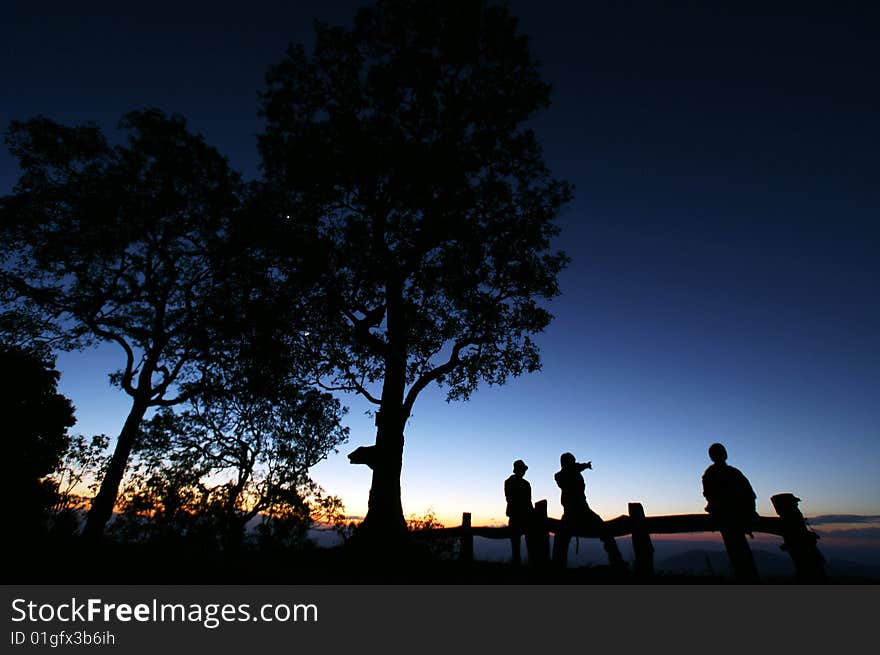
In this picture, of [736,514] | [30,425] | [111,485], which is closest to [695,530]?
[736,514]

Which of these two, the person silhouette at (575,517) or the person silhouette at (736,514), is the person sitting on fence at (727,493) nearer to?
the person silhouette at (736,514)

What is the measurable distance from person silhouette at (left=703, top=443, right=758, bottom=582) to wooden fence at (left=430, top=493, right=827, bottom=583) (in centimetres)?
2

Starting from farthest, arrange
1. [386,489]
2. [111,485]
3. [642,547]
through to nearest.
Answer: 1. [111,485]
2. [386,489]
3. [642,547]

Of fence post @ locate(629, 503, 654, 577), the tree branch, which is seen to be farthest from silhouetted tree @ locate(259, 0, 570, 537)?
fence post @ locate(629, 503, 654, 577)

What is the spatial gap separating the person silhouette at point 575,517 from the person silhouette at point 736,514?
6.92ft

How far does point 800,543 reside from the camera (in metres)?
6.51

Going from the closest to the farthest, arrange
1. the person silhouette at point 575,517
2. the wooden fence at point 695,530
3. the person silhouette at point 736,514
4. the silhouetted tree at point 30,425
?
the wooden fence at point 695,530 < the person silhouette at point 736,514 < the person silhouette at point 575,517 < the silhouetted tree at point 30,425

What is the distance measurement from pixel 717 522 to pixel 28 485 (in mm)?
30720

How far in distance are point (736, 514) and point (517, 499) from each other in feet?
15.0

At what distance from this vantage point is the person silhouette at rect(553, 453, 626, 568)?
8.58 metres

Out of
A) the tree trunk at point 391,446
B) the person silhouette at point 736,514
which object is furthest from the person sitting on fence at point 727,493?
the tree trunk at point 391,446

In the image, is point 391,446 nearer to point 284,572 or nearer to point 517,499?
point 517,499

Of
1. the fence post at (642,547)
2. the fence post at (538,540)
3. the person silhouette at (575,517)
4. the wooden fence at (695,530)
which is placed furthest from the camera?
the fence post at (538,540)

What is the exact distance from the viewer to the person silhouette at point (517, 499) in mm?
10094
